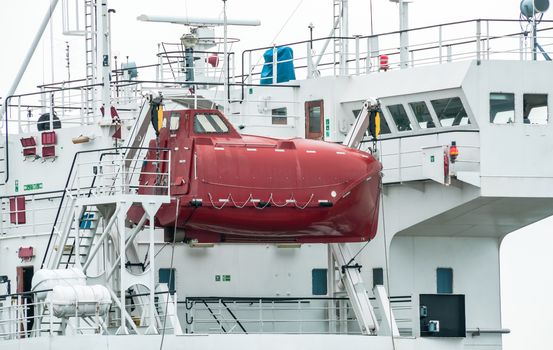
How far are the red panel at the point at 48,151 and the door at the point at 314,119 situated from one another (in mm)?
6155

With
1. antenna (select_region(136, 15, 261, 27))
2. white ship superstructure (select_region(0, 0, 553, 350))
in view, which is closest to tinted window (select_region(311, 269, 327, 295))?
white ship superstructure (select_region(0, 0, 553, 350))

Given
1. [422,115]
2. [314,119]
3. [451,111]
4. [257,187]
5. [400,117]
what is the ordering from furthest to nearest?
[314,119]
[400,117]
[422,115]
[451,111]
[257,187]

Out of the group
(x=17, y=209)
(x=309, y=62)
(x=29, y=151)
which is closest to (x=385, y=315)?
(x=309, y=62)

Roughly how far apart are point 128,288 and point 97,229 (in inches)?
142

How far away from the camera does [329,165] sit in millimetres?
41938

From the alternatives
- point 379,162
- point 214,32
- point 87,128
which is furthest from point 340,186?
point 214,32

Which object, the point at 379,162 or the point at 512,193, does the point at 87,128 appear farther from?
the point at 512,193

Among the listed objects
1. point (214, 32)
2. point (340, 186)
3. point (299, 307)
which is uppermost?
point (214, 32)

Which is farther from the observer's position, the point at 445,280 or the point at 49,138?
the point at 49,138

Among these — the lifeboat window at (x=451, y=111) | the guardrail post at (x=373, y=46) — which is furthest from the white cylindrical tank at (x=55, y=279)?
the guardrail post at (x=373, y=46)

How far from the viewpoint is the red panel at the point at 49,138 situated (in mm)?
46656

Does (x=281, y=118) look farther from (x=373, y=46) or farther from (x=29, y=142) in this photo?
(x=29, y=142)

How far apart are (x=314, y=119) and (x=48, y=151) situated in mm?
6518

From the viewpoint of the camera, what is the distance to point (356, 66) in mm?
45719
